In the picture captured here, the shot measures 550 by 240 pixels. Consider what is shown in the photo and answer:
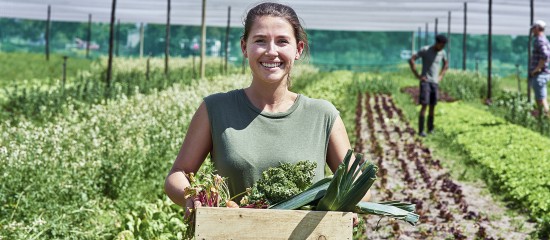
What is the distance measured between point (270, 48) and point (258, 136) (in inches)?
10.3

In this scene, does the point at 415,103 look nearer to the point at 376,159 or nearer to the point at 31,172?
the point at 376,159

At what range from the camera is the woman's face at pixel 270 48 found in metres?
2.29

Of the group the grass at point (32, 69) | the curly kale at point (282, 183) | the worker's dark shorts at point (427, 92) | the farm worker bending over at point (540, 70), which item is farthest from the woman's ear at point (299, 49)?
the grass at point (32, 69)

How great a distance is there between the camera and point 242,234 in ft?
6.51

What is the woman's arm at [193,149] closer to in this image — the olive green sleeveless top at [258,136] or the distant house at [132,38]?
the olive green sleeveless top at [258,136]

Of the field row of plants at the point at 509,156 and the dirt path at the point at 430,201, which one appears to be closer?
the dirt path at the point at 430,201

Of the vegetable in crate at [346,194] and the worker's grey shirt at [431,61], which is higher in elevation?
the worker's grey shirt at [431,61]

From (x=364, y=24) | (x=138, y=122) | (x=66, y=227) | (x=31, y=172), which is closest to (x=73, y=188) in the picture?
(x=31, y=172)

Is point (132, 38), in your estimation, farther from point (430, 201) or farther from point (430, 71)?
point (430, 201)

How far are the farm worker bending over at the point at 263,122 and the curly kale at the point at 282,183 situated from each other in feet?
0.61

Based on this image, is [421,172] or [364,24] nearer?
[421,172]

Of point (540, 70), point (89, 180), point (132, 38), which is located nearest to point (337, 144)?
point (89, 180)

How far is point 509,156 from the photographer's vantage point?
323 inches

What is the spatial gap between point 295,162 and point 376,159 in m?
7.15
